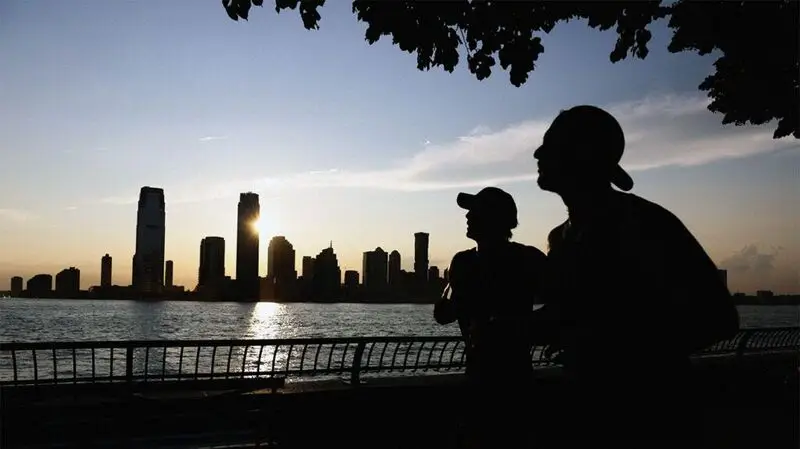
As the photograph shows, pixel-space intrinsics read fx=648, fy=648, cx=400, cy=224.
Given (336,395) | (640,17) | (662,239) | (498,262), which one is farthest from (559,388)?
(640,17)

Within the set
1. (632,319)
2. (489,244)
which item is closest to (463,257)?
(489,244)

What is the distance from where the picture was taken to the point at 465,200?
345 centimetres

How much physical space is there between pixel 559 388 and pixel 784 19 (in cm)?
806

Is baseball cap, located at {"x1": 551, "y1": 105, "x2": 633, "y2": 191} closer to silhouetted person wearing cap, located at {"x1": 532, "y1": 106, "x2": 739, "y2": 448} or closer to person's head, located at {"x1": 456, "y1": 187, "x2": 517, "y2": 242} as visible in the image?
silhouetted person wearing cap, located at {"x1": 532, "y1": 106, "x2": 739, "y2": 448}

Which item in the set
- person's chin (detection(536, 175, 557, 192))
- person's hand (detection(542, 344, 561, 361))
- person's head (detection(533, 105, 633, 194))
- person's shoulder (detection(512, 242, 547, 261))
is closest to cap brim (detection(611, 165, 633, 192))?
person's head (detection(533, 105, 633, 194))

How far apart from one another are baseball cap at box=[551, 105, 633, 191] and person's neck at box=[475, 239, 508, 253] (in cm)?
172

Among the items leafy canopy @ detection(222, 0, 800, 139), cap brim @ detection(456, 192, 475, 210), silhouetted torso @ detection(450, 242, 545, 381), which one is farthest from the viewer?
leafy canopy @ detection(222, 0, 800, 139)

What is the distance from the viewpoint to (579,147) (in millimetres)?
1755

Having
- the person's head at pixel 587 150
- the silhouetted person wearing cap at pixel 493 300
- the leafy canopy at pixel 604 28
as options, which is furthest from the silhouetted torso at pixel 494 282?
the leafy canopy at pixel 604 28

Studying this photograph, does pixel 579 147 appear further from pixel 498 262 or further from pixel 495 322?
pixel 498 262

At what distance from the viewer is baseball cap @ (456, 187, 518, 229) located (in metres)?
3.47

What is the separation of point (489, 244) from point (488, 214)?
16cm

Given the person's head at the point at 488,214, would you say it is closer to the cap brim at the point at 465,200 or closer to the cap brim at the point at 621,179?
the cap brim at the point at 465,200

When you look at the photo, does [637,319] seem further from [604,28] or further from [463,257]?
[604,28]
